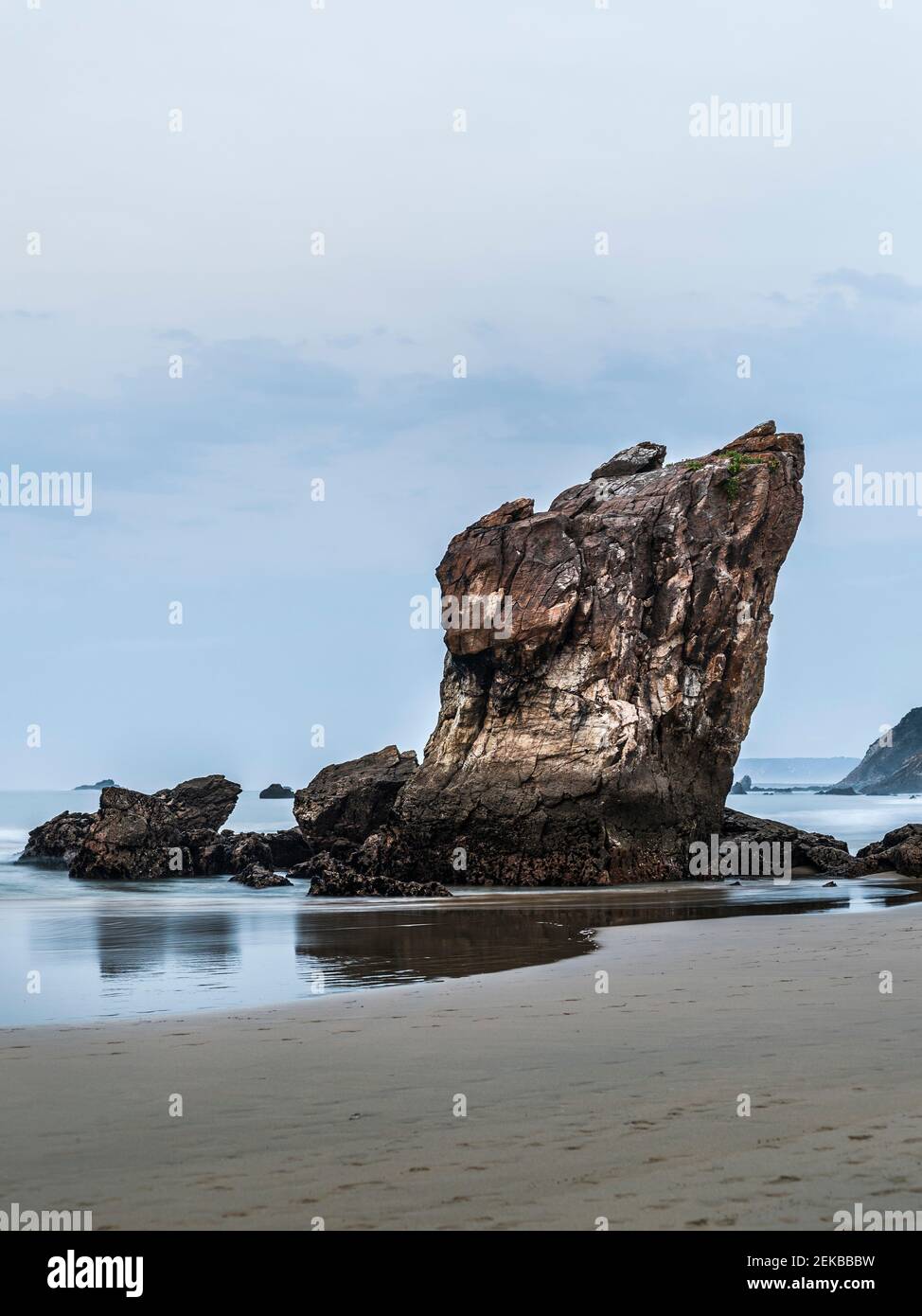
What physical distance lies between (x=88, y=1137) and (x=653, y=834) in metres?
25.7

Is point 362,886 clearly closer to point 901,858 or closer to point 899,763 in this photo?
point 901,858

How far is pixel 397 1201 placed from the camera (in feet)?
18.8

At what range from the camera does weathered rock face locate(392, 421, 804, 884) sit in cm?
3150

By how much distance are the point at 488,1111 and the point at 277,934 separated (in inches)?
519

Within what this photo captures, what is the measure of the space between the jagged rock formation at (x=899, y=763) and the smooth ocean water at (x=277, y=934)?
412 ft

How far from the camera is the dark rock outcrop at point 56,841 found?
4694 centimetres

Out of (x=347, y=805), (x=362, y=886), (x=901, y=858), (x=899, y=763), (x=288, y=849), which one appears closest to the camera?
(x=362, y=886)

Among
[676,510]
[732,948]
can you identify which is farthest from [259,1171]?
[676,510]

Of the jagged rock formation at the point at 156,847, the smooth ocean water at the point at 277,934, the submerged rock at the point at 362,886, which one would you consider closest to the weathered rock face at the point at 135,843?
the jagged rock formation at the point at 156,847

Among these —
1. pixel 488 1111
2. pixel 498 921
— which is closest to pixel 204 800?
pixel 498 921

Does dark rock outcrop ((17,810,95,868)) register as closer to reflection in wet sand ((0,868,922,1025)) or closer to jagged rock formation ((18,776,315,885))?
jagged rock formation ((18,776,315,885))

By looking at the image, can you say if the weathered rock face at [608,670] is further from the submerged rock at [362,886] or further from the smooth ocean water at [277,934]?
the submerged rock at [362,886]

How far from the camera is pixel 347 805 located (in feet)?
132
